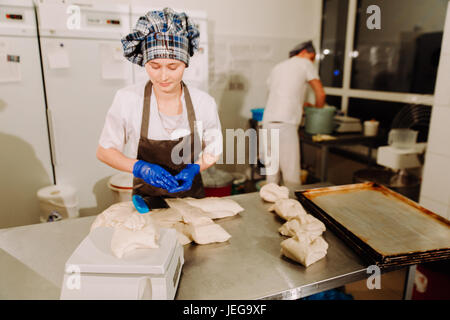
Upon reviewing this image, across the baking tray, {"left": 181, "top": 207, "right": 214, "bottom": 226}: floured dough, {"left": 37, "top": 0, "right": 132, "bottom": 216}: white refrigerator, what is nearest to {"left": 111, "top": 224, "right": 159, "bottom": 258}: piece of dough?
{"left": 181, "top": 207, "right": 214, "bottom": 226}: floured dough

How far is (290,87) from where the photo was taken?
3.23 m

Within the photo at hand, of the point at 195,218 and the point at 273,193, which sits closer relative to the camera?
the point at 195,218

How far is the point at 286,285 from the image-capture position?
1025 mm

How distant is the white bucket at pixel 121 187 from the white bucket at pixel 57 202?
34 cm

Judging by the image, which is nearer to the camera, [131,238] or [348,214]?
[131,238]

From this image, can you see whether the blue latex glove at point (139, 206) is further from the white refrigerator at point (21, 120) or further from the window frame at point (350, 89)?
the window frame at point (350, 89)

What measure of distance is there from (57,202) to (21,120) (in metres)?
0.76

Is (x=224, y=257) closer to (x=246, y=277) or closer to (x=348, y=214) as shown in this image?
(x=246, y=277)

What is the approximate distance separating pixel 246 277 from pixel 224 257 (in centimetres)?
14

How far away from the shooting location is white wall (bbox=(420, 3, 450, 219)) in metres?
2.12

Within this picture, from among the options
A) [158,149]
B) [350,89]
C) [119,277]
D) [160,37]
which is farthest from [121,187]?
[350,89]

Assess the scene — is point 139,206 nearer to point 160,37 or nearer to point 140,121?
point 140,121

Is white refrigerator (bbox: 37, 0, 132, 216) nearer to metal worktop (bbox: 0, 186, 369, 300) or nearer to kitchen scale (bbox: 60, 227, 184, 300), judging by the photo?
metal worktop (bbox: 0, 186, 369, 300)
